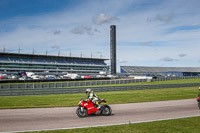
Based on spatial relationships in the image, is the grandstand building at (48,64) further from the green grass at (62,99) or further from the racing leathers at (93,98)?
the racing leathers at (93,98)

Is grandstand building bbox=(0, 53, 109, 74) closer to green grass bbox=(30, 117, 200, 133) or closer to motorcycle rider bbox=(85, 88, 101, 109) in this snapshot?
motorcycle rider bbox=(85, 88, 101, 109)

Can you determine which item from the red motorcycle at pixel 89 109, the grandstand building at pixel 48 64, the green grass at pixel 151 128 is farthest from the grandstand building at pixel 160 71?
the green grass at pixel 151 128

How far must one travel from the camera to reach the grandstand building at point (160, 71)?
115m

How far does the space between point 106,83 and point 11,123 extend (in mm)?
37312

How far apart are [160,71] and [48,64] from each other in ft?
212

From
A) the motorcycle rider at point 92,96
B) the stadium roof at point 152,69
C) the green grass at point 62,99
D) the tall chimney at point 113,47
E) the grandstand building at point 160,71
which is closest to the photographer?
the motorcycle rider at point 92,96

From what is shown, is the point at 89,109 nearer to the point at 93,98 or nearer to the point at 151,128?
the point at 93,98

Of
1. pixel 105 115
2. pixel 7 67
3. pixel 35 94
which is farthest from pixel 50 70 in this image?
pixel 105 115

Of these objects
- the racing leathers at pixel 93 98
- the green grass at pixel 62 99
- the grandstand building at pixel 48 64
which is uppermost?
the grandstand building at pixel 48 64

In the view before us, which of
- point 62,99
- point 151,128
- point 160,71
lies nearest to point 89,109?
point 151,128

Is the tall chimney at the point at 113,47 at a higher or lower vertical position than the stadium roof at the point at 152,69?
higher

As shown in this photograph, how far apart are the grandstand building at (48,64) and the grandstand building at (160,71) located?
60.6 ft

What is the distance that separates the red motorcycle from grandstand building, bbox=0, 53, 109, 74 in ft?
309

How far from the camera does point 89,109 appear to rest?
11500 millimetres
